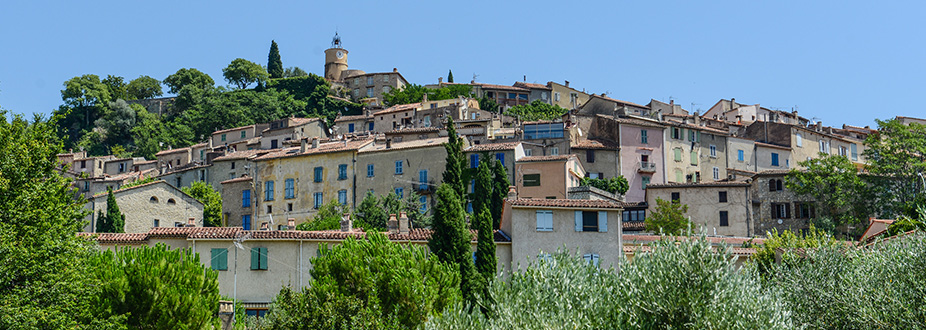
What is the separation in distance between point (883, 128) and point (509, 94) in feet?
171

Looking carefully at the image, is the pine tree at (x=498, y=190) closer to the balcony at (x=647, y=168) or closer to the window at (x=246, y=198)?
the balcony at (x=647, y=168)

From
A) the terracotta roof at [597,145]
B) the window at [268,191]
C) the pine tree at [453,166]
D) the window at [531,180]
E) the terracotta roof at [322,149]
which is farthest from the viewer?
the terracotta roof at [597,145]

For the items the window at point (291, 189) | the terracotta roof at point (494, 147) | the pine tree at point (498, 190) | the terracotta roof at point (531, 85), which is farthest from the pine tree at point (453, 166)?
the terracotta roof at point (531, 85)

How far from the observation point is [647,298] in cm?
2095

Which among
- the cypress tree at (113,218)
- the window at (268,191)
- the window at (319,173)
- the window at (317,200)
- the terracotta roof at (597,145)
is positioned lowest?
the cypress tree at (113,218)

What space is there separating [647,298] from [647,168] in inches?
1945

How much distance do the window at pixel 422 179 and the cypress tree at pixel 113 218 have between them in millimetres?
18220

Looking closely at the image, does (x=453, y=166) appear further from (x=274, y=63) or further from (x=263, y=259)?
(x=274, y=63)

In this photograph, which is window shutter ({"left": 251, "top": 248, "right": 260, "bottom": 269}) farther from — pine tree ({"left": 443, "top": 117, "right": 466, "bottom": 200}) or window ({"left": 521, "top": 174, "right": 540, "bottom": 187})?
window ({"left": 521, "top": 174, "right": 540, "bottom": 187})

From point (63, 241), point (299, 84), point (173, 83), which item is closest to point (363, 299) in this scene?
point (63, 241)

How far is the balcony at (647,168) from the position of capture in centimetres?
6912

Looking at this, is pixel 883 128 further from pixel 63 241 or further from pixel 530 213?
pixel 63 241

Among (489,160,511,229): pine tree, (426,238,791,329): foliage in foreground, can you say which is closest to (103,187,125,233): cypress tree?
(489,160,511,229): pine tree

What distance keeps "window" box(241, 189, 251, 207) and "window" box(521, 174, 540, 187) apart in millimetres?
20317
